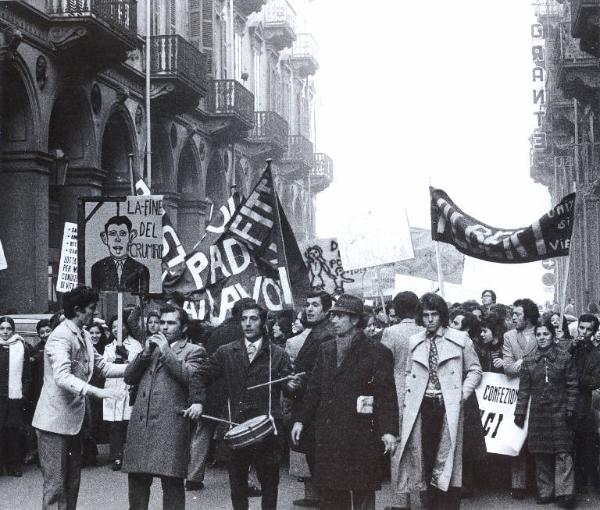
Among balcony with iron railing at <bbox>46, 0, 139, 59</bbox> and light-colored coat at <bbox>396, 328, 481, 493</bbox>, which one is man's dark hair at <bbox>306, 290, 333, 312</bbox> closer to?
light-colored coat at <bbox>396, 328, 481, 493</bbox>

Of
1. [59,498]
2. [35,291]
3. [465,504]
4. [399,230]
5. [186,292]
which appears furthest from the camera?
[35,291]

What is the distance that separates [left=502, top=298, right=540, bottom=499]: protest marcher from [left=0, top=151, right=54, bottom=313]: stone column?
35.1 feet

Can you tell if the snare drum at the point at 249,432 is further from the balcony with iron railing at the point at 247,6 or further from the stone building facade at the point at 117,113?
the balcony with iron railing at the point at 247,6

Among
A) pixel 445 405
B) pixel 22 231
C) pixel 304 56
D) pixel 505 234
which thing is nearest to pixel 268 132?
pixel 304 56

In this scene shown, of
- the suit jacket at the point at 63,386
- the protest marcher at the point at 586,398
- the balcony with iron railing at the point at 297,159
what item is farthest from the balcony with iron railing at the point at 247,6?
the suit jacket at the point at 63,386

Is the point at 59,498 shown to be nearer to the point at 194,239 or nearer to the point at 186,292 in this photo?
the point at 186,292

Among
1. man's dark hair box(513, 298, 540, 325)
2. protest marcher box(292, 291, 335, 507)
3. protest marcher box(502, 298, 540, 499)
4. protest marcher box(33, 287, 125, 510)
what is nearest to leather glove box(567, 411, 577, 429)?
protest marcher box(502, 298, 540, 499)

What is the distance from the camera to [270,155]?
39.9 meters

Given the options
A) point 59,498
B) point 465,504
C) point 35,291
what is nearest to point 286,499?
point 465,504

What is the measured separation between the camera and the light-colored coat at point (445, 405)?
9.13 metres

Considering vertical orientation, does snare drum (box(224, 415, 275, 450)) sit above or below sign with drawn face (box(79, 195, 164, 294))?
below

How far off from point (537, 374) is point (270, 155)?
96.4 feet

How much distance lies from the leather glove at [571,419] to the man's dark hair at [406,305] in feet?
5.49

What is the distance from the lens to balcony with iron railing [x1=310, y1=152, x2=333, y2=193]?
50.5 metres
